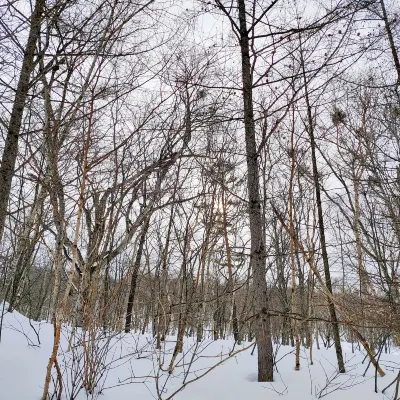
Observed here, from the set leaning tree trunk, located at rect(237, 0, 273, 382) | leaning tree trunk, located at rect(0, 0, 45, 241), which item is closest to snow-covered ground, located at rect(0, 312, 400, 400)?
leaning tree trunk, located at rect(237, 0, 273, 382)

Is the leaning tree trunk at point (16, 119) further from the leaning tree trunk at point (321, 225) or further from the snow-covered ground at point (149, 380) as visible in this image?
the leaning tree trunk at point (321, 225)

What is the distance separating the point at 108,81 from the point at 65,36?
0.58m

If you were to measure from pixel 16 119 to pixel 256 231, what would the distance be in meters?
2.71

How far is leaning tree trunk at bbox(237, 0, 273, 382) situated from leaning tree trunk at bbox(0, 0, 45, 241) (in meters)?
2.29

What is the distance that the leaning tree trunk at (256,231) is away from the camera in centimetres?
343

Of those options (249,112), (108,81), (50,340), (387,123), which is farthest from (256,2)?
(50,340)

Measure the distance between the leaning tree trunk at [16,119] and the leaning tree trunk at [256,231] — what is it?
2286mm

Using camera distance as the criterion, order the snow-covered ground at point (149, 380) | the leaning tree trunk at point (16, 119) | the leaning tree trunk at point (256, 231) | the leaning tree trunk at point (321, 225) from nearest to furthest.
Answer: the leaning tree trunk at point (16, 119)
the snow-covered ground at point (149, 380)
the leaning tree trunk at point (256, 231)
the leaning tree trunk at point (321, 225)

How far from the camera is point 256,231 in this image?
3.65 meters

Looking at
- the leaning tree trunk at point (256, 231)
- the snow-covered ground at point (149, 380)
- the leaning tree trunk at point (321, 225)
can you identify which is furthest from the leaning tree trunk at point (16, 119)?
the leaning tree trunk at point (321, 225)

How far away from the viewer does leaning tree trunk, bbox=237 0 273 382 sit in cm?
343

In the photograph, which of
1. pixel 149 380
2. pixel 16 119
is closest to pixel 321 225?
pixel 149 380

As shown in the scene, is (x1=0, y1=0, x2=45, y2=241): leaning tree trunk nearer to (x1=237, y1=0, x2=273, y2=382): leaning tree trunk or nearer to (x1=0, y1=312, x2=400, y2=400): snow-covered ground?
(x1=0, y1=312, x2=400, y2=400): snow-covered ground

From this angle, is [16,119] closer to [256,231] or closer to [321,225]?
[256,231]
